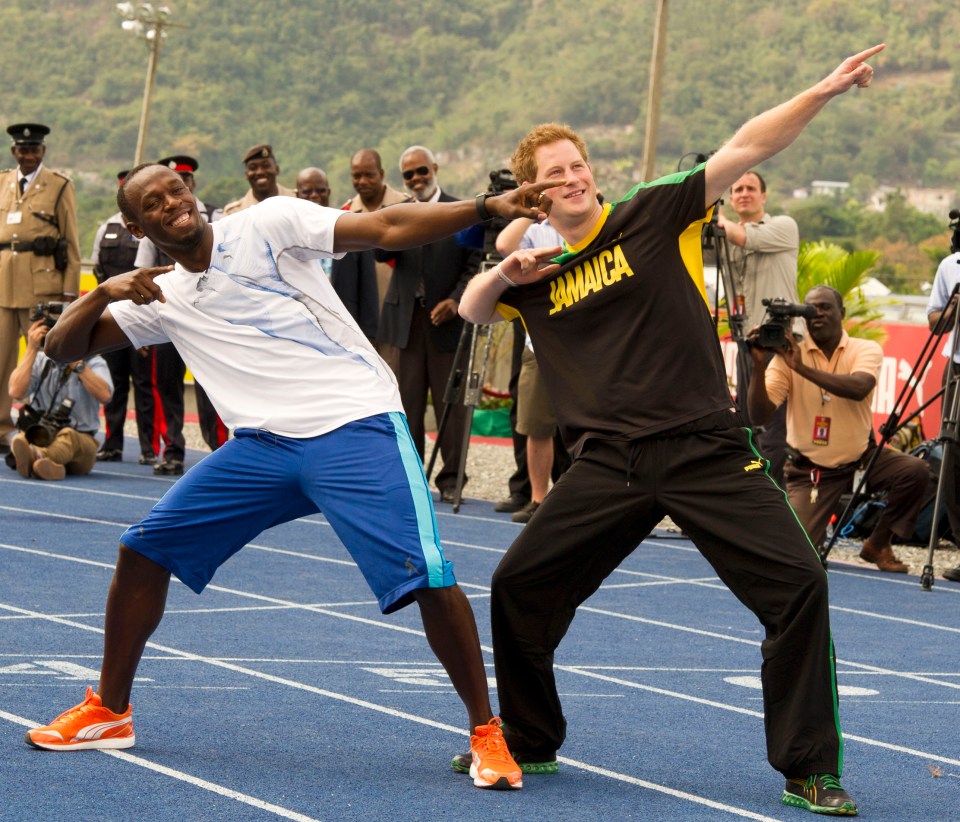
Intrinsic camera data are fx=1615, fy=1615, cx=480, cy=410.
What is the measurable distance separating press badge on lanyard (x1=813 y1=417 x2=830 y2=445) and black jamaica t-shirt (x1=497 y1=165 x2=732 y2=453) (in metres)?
4.59

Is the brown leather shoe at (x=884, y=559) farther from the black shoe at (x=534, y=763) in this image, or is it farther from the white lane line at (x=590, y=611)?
the black shoe at (x=534, y=763)

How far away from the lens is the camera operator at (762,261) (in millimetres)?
9469

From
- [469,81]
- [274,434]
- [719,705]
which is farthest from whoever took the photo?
[469,81]

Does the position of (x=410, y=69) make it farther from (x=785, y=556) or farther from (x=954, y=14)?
(x=785, y=556)

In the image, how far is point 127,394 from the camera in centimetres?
1277

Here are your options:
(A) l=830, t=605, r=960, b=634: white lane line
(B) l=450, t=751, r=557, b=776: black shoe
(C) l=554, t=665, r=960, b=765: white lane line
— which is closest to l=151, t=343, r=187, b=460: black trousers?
(A) l=830, t=605, r=960, b=634: white lane line

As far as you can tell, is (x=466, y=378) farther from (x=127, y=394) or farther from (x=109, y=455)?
(x=109, y=455)

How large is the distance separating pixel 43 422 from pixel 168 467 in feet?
3.22

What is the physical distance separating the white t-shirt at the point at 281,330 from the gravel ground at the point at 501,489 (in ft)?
18.9

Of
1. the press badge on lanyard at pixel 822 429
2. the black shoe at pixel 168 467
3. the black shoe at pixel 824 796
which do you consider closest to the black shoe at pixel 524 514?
the press badge on lanyard at pixel 822 429

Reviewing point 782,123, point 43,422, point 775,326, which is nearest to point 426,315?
point 43,422

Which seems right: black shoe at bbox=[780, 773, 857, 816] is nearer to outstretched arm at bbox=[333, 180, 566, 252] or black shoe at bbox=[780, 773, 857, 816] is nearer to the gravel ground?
outstretched arm at bbox=[333, 180, 566, 252]

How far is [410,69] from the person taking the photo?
291 feet

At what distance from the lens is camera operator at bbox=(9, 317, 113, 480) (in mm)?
11422
